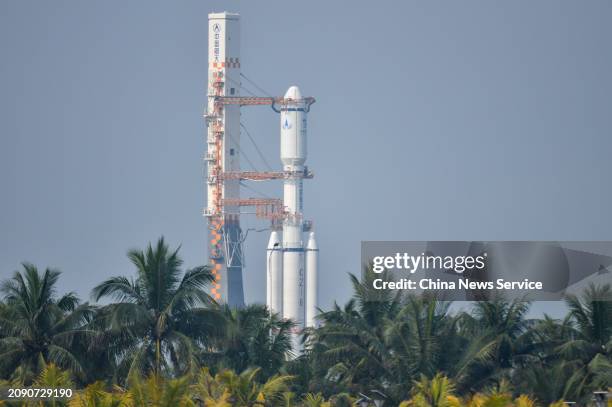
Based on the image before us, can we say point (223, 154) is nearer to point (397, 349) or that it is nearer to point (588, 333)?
point (397, 349)

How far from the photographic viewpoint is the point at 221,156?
19050 cm

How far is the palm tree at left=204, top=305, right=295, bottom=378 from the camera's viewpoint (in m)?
74.7

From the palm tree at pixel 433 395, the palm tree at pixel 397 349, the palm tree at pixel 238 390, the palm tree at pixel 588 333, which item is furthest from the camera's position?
the palm tree at pixel 397 349

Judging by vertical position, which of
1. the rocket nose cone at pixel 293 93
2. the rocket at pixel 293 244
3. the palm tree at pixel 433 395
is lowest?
the palm tree at pixel 433 395

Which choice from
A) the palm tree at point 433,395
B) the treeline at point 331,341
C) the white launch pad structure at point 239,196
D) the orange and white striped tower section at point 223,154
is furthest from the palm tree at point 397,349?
the orange and white striped tower section at point 223,154

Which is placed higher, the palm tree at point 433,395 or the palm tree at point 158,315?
the palm tree at point 158,315

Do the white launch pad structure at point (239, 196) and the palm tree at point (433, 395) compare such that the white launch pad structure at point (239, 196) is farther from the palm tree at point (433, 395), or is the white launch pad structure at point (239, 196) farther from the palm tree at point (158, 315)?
the palm tree at point (433, 395)

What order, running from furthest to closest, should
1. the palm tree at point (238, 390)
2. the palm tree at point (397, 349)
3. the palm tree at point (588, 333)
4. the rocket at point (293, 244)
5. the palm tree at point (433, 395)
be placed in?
1. the rocket at point (293, 244)
2. the palm tree at point (397, 349)
3. the palm tree at point (588, 333)
4. the palm tree at point (238, 390)
5. the palm tree at point (433, 395)

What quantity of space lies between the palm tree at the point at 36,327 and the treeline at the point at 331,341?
0.13ft

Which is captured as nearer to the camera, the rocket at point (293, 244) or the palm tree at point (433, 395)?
the palm tree at point (433, 395)

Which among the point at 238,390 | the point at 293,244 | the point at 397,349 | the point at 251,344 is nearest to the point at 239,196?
the point at 293,244

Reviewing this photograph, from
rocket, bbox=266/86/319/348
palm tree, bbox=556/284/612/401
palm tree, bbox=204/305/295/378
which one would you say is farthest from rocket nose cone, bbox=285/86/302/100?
palm tree, bbox=556/284/612/401

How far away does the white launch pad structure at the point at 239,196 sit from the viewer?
18125 cm

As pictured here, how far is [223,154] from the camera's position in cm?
19050
